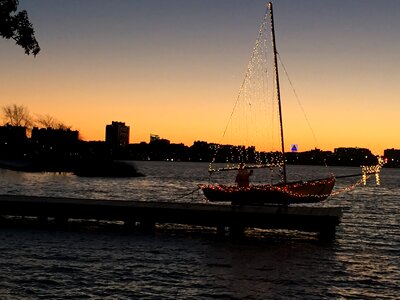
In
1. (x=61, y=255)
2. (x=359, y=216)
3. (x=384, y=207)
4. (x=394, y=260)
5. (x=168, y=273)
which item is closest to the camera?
(x=168, y=273)

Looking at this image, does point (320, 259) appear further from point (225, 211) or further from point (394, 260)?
point (225, 211)

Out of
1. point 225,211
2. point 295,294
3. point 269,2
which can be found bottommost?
point 295,294

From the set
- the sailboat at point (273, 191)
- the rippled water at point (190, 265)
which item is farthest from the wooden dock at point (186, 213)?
the sailboat at point (273, 191)

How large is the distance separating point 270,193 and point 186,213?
490 inches

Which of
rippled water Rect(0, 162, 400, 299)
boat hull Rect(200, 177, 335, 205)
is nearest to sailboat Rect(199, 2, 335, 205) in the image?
boat hull Rect(200, 177, 335, 205)

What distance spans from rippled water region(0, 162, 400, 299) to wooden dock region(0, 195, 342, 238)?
1.01 m

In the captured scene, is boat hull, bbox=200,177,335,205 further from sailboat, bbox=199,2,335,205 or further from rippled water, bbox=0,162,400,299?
rippled water, bbox=0,162,400,299

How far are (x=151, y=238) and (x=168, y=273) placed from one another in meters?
9.11

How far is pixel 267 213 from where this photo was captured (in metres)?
32.7

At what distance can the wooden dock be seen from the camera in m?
32.5

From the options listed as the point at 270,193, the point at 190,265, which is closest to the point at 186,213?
the point at 190,265

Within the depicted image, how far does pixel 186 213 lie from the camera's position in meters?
34.1

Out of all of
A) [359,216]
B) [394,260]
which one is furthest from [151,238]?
[359,216]

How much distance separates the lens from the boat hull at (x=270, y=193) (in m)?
43.9
